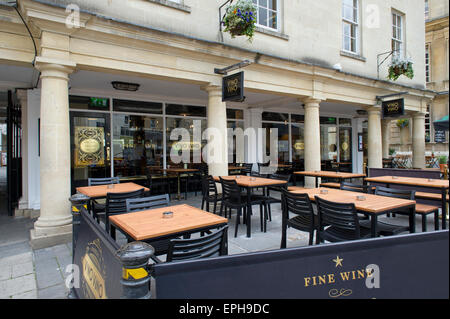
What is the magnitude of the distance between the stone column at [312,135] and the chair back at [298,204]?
4846 mm

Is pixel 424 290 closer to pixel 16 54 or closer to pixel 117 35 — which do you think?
pixel 117 35

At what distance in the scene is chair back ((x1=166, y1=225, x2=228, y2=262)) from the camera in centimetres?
202

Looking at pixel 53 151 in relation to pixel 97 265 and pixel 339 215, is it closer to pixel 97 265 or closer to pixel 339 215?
pixel 97 265

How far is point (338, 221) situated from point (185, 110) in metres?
7.27

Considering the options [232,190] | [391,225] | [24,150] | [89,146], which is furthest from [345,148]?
[24,150]

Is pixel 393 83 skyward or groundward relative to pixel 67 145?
skyward

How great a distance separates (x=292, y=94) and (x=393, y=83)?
5124 millimetres

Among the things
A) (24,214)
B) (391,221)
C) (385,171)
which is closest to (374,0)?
(385,171)

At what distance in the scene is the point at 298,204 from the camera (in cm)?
365

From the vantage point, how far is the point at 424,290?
5.82 ft

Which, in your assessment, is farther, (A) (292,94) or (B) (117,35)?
(A) (292,94)
